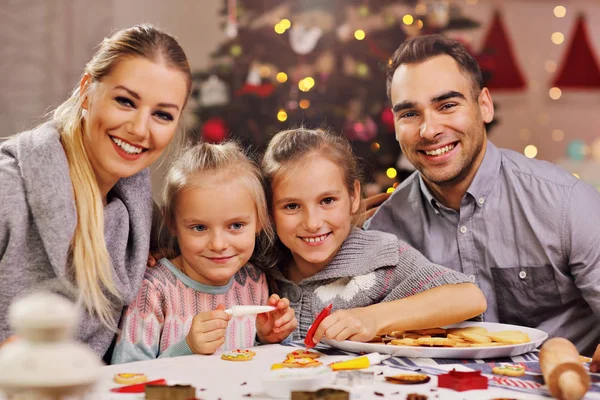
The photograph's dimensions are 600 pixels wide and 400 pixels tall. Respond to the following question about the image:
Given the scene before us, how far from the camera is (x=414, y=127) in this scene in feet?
6.56

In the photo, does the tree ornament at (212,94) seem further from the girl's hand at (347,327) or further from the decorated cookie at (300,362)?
the decorated cookie at (300,362)

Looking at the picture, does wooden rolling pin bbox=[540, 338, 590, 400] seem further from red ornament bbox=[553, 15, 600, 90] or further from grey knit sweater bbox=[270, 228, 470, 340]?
red ornament bbox=[553, 15, 600, 90]

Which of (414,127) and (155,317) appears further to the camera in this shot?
(414,127)

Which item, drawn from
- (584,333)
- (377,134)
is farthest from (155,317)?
(377,134)

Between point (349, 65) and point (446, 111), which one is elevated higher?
point (349, 65)

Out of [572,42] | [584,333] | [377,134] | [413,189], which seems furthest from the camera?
[572,42]

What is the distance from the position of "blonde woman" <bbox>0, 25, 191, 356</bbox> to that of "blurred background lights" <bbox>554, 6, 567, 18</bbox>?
5847mm

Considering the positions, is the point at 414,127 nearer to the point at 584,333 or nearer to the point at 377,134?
the point at 584,333

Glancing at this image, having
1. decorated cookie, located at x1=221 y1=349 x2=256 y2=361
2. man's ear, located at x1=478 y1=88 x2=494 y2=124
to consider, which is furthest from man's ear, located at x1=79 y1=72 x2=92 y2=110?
man's ear, located at x1=478 y1=88 x2=494 y2=124

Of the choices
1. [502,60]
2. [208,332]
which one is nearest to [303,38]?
[502,60]

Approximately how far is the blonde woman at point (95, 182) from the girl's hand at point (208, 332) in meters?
0.20

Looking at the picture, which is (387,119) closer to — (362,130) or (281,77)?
(362,130)

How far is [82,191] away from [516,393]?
95 centimetres

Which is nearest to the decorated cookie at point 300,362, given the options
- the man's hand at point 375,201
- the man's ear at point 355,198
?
the man's ear at point 355,198
